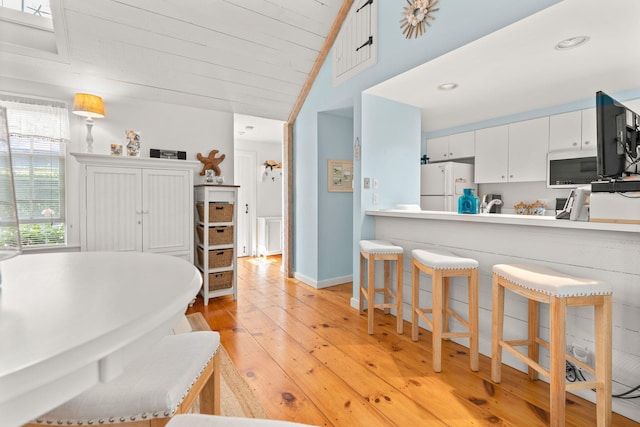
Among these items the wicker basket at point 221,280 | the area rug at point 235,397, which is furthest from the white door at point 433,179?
the area rug at point 235,397

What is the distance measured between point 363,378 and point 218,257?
2003mm

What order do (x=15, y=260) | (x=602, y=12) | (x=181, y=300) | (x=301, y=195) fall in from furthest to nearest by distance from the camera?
(x=301, y=195) → (x=602, y=12) → (x=15, y=260) → (x=181, y=300)

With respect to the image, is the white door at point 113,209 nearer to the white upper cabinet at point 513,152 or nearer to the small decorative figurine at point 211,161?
the small decorative figurine at point 211,161

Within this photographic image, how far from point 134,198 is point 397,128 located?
264 centimetres

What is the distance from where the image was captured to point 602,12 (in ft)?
5.66

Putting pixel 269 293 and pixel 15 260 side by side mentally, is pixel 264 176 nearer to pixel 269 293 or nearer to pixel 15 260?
pixel 269 293

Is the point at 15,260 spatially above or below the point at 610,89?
below

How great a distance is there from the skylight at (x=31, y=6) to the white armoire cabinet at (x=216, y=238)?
1.87 m

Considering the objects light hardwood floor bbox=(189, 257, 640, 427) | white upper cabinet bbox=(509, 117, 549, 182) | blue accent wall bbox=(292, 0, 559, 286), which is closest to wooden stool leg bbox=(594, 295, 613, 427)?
light hardwood floor bbox=(189, 257, 640, 427)

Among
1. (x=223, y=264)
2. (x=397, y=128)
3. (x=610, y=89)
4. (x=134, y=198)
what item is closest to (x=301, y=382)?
(x=223, y=264)

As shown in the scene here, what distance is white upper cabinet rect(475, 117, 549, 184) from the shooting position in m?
3.67

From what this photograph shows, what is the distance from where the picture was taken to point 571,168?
338 centimetres

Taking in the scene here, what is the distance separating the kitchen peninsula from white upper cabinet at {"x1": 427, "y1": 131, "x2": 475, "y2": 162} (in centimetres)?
243

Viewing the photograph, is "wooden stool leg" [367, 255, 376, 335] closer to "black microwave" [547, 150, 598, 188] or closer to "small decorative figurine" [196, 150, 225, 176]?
"small decorative figurine" [196, 150, 225, 176]
